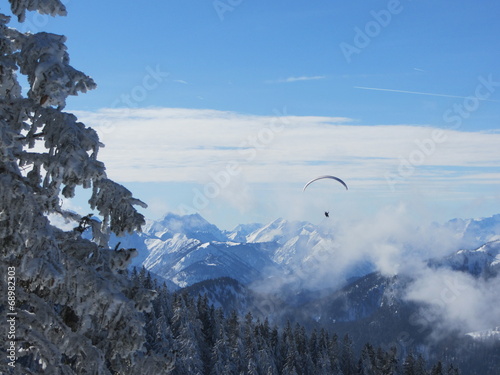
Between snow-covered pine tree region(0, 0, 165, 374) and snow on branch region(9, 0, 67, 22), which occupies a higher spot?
snow on branch region(9, 0, 67, 22)

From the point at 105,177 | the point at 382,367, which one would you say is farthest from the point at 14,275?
the point at 382,367

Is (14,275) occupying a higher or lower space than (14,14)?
lower

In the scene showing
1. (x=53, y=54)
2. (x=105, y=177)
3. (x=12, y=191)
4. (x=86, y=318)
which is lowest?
(x=86, y=318)

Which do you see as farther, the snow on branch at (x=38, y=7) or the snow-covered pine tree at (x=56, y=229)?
the snow on branch at (x=38, y=7)

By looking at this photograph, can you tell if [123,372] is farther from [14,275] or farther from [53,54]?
[53,54]

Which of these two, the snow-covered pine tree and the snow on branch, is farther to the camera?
the snow on branch

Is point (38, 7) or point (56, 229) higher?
point (38, 7)

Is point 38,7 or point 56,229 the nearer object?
point 38,7

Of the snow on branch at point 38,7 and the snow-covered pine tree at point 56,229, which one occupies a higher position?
the snow on branch at point 38,7
